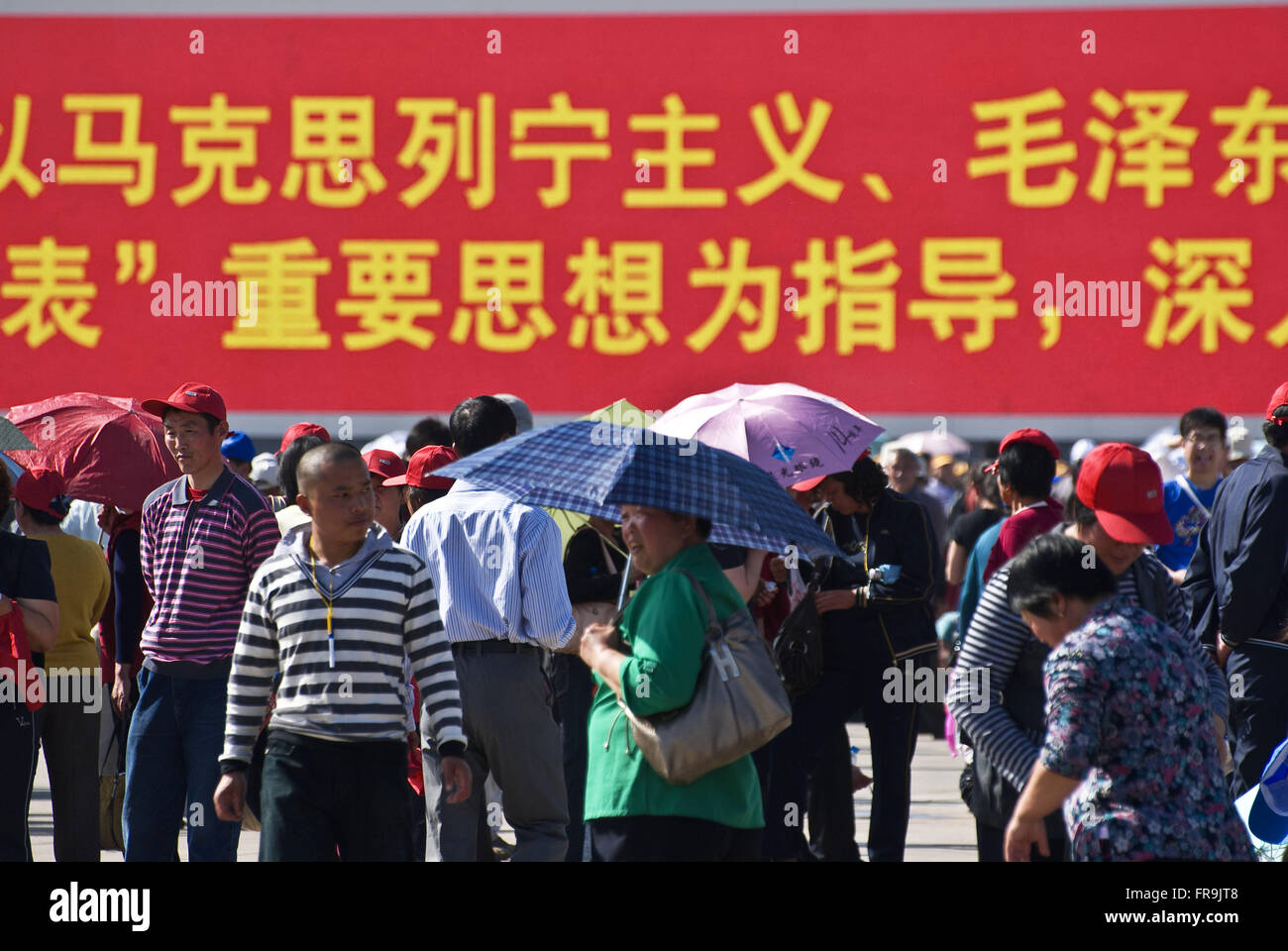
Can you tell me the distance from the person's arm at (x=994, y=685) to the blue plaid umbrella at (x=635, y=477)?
0.49 metres

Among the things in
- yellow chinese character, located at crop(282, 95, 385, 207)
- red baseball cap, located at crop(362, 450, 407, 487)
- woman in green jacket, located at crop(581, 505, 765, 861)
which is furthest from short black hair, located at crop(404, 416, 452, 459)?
yellow chinese character, located at crop(282, 95, 385, 207)

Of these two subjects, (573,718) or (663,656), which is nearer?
(663,656)

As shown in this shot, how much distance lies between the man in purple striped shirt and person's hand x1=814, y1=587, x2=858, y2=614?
7.62ft

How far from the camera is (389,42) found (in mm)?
12297

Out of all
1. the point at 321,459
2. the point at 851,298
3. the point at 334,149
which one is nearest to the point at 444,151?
the point at 334,149

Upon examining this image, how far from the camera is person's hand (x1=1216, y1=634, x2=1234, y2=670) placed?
6.72 metres

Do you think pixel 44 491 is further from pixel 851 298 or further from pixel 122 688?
pixel 851 298

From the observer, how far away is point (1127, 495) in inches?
197

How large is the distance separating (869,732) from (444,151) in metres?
6.46

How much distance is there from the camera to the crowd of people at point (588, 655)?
164 inches

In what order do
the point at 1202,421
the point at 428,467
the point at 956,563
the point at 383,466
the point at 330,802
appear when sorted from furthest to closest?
the point at 956,563, the point at 1202,421, the point at 383,466, the point at 428,467, the point at 330,802

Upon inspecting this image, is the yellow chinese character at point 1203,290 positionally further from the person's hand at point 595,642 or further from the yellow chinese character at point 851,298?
the person's hand at point 595,642
